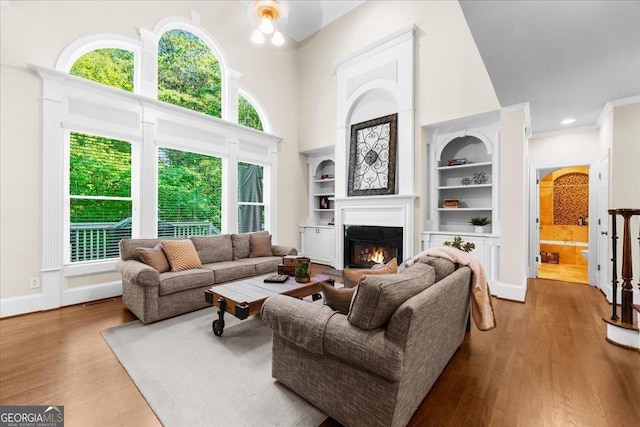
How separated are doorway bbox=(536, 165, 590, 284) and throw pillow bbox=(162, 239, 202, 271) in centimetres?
710

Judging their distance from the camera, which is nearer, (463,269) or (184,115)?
(463,269)

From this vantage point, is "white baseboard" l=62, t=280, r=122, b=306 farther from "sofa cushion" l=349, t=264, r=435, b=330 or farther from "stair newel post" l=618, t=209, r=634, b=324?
"stair newel post" l=618, t=209, r=634, b=324

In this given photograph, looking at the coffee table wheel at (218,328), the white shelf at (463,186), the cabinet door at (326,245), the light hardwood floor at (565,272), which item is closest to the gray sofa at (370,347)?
the coffee table wheel at (218,328)

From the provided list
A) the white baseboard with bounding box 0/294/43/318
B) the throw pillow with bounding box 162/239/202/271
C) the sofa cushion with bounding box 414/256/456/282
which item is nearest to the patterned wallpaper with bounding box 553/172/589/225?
the sofa cushion with bounding box 414/256/456/282

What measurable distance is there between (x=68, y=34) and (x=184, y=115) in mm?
1541

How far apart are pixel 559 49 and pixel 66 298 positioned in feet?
18.7

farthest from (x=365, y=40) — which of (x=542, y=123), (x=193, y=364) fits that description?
(x=193, y=364)

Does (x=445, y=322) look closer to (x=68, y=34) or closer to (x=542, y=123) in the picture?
(x=542, y=123)

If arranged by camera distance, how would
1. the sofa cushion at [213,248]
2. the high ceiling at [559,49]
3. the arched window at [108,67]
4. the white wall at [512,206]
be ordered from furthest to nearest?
the sofa cushion at [213,248]
the white wall at [512,206]
the arched window at [108,67]
the high ceiling at [559,49]

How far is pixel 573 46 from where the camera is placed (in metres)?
2.13

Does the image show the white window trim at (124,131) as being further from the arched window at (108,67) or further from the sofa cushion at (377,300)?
the sofa cushion at (377,300)

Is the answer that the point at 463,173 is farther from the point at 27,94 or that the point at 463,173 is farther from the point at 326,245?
the point at 27,94

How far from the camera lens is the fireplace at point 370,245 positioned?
484cm

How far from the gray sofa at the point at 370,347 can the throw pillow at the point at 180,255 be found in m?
2.06
